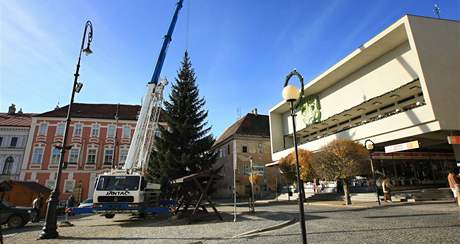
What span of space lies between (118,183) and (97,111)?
34807 millimetres

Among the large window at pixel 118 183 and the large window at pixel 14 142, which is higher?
the large window at pixel 14 142

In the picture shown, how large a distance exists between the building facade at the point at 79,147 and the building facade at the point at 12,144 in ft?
7.28

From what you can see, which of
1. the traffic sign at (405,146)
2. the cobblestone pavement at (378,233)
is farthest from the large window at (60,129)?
the traffic sign at (405,146)

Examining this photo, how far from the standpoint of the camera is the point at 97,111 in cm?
4441

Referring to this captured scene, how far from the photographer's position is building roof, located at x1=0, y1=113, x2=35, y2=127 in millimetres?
41438

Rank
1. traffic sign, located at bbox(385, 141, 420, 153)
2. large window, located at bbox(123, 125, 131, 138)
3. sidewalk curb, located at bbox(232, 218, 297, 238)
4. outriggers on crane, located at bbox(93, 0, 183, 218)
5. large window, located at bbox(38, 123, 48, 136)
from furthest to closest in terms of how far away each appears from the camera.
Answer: large window, located at bbox(123, 125, 131, 138) < large window, located at bbox(38, 123, 48, 136) < traffic sign, located at bbox(385, 141, 420, 153) < outriggers on crane, located at bbox(93, 0, 183, 218) < sidewalk curb, located at bbox(232, 218, 297, 238)

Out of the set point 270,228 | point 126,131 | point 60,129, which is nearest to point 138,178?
point 270,228

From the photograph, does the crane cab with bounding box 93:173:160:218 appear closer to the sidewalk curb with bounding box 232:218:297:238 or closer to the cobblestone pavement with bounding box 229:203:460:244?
the sidewalk curb with bounding box 232:218:297:238

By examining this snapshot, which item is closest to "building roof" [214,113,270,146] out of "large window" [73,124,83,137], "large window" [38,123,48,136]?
"large window" [73,124,83,137]

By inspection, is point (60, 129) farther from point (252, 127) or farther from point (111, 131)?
point (252, 127)

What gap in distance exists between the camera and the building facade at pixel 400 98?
18125mm

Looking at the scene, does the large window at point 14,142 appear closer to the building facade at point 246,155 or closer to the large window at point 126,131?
the large window at point 126,131

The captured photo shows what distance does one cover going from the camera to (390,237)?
708cm

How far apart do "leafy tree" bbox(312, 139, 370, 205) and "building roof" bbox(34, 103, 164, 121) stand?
28.9m
